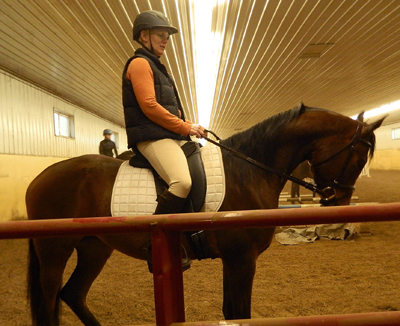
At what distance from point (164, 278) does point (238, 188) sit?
112cm

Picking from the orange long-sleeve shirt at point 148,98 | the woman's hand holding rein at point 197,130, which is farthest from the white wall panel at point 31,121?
the woman's hand holding rein at point 197,130

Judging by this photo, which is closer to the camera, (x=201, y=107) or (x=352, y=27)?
(x=352, y=27)

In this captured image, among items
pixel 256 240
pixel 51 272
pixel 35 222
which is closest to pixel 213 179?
pixel 256 240

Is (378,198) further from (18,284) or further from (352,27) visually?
(18,284)

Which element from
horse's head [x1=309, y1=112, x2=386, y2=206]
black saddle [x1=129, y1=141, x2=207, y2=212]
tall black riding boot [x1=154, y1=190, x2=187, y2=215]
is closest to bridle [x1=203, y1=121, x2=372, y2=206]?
horse's head [x1=309, y1=112, x2=386, y2=206]

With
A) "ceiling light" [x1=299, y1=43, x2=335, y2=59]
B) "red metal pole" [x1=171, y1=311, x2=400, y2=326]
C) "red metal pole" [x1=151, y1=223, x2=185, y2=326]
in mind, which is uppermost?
"ceiling light" [x1=299, y1=43, x2=335, y2=59]

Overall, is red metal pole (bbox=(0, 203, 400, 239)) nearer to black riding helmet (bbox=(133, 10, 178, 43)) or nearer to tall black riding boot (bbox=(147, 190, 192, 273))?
tall black riding boot (bbox=(147, 190, 192, 273))

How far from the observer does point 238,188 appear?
204 cm

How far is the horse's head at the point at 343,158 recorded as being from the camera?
6.63ft

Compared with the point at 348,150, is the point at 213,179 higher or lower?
lower

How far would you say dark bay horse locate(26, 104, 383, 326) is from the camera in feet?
6.21

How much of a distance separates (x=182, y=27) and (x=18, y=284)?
482 cm

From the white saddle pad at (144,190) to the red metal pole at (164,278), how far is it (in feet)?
3.01

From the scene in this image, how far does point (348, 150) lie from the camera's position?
6.62 ft
